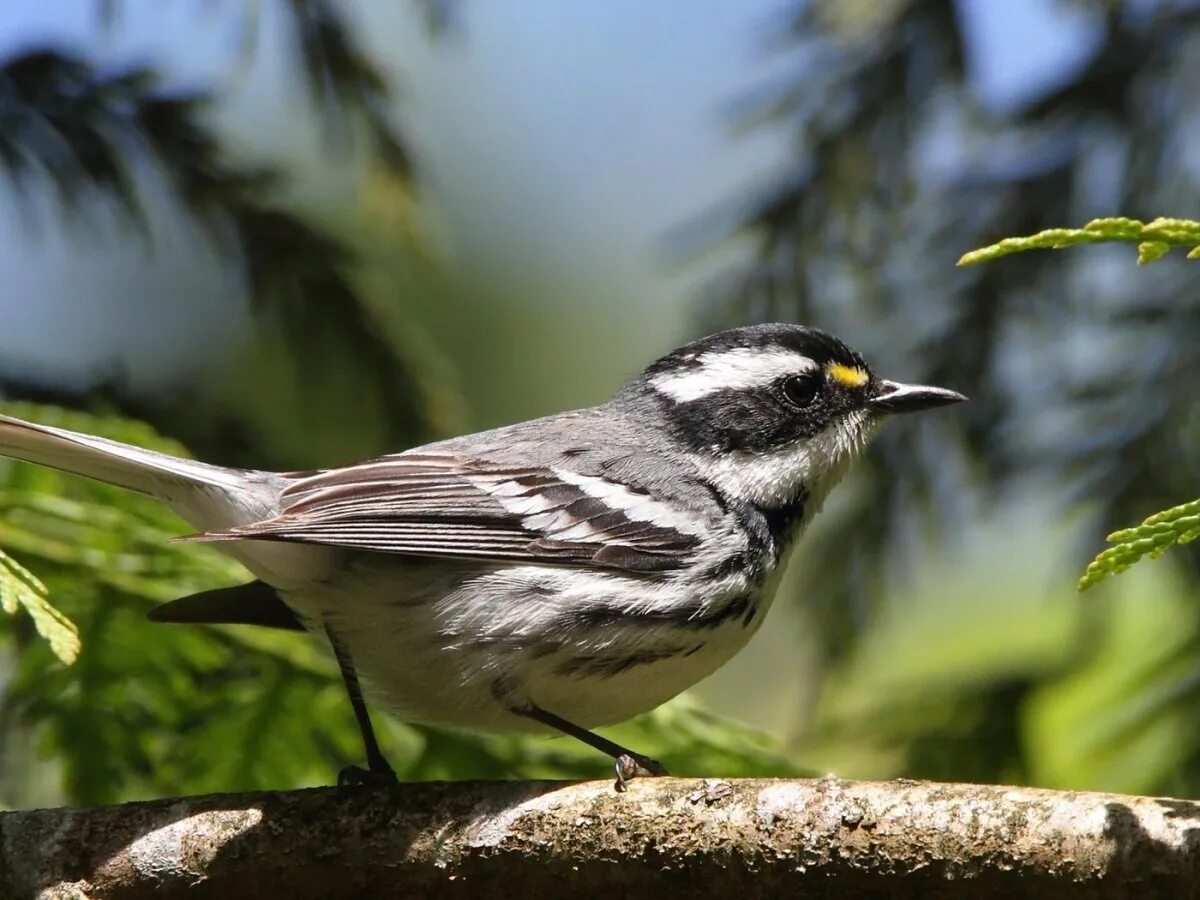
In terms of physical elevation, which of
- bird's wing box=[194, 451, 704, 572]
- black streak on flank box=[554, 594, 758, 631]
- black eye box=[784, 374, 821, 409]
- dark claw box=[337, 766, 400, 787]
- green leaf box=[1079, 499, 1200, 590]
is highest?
black eye box=[784, 374, 821, 409]

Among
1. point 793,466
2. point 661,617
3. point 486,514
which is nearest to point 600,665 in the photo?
point 661,617

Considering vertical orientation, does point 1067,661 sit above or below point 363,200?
below

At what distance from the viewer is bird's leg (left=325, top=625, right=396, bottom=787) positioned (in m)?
2.69

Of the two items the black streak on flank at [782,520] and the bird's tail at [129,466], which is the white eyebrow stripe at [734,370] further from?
the bird's tail at [129,466]

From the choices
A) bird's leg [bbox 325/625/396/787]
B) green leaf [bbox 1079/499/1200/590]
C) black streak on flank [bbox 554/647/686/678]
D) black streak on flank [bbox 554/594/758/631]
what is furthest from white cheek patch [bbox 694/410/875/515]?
green leaf [bbox 1079/499/1200/590]

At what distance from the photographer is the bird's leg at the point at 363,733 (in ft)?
8.81

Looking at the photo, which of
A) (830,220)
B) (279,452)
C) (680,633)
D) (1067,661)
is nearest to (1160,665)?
(1067,661)

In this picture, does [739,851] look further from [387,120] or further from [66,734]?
[387,120]

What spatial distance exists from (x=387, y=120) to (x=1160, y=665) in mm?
2613

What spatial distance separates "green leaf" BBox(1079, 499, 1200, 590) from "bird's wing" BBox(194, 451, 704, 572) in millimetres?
1236

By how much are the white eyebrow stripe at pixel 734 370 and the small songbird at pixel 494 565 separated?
26cm

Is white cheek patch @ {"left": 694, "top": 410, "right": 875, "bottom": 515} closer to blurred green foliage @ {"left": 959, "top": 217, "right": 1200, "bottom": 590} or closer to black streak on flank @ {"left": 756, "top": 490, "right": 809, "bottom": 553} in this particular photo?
black streak on flank @ {"left": 756, "top": 490, "right": 809, "bottom": 553}

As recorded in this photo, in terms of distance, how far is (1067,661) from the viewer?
145 inches

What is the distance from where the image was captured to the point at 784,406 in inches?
127
